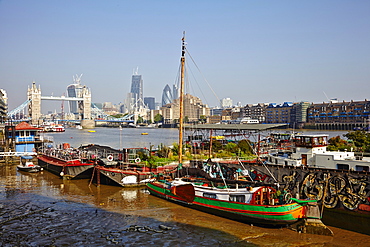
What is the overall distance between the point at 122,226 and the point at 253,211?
6.24 m

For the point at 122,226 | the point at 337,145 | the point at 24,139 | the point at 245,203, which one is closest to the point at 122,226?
the point at 122,226

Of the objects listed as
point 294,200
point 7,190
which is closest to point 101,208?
point 7,190

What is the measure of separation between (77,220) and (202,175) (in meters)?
8.24

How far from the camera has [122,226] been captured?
15648 mm

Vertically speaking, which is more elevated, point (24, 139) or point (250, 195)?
point (24, 139)

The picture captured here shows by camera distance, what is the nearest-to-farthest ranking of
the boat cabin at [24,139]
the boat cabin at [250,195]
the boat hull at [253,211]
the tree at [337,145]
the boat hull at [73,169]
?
1. the boat hull at [253,211]
2. the boat cabin at [250,195]
3. the boat hull at [73,169]
4. the tree at [337,145]
5. the boat cabin at [24,139]

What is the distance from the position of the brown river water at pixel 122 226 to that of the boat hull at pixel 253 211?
32cm

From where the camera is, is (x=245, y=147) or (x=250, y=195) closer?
(x=250, y=195)

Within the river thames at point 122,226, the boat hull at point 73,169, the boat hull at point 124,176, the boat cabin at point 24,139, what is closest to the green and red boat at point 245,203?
the river thames at point 122,226

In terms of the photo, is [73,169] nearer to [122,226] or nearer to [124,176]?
[124,176]

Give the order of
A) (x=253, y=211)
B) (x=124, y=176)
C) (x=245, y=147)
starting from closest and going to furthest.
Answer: (x=253, y=211) → (x=124, y=176) → (x=245, y=147)

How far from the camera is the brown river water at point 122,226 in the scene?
542 inches

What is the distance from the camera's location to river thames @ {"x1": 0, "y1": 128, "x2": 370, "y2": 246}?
542 inches

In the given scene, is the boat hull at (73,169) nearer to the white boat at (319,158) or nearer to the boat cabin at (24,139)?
the boat cabin at (24,139)
